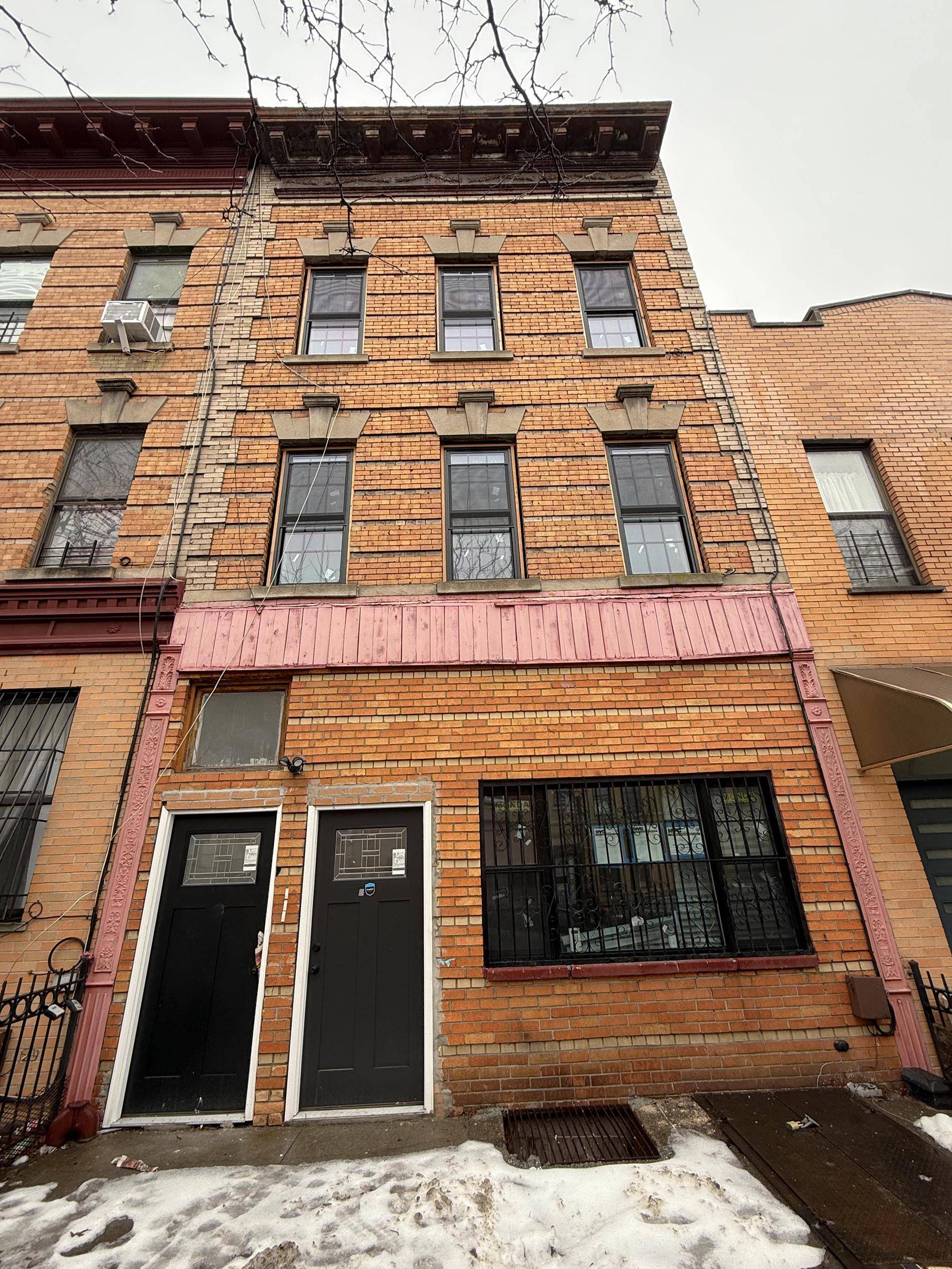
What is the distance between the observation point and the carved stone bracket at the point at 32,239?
8.68m

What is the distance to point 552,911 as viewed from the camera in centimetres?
539

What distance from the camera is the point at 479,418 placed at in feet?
24.2

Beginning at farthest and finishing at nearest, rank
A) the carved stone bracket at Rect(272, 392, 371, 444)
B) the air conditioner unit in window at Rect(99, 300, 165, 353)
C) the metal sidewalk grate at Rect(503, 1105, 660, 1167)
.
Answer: the air conditioner unit in window at Rect(99, 300, 165, 353)
the carved stone bracket at Rect(272, 392, 371, 444)
the metal sidewalk grate at Rect(503, 1105, 660, 1167)

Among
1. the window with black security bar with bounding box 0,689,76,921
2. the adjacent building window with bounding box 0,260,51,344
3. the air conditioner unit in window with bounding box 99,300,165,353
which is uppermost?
the adjacent building window with bounding box 0,260,51,344

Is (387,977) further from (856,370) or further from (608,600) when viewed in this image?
(856,370)

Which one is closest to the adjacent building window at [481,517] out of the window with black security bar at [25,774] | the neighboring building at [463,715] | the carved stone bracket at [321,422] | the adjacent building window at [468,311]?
the neighboring building at [463,715]

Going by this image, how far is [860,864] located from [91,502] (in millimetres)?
9501

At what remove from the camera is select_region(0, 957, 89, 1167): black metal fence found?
176 inches

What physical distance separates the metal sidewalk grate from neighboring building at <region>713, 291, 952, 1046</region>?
3.12m

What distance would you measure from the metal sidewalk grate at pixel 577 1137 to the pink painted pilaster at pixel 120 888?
11.5 ft

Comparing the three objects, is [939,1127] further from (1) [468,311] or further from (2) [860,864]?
(1) [468,311]

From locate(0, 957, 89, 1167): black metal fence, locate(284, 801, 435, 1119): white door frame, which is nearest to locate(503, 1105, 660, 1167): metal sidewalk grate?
locate(284, 801, 435, 1119): white door frame

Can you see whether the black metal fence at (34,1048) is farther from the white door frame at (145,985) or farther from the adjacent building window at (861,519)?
the adjacent building window at (861,519)

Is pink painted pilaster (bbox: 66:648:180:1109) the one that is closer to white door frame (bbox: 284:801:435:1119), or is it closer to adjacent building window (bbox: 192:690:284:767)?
adjacent building window (bbox: 192:690:284:767)
